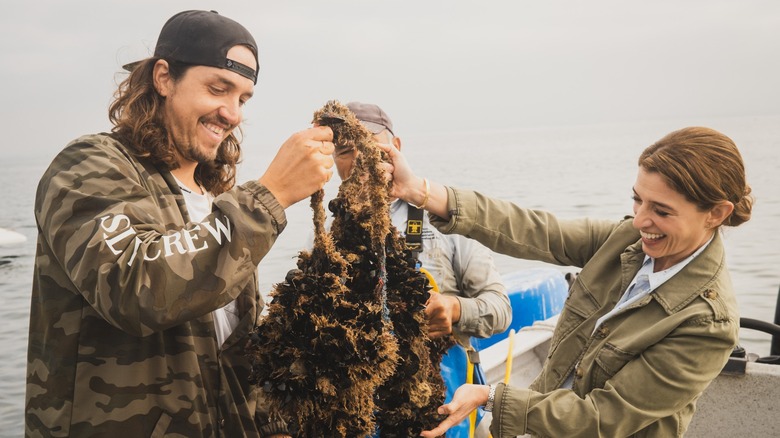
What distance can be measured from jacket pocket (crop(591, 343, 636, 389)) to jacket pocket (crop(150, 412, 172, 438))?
5.29ft

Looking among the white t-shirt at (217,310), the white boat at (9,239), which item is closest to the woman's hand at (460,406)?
the white t-shirt at (217,310)

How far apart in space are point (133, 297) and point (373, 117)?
2.34 metres

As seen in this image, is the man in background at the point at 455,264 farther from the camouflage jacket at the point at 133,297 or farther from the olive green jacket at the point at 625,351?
the camouflage jacket at the point at 133,297

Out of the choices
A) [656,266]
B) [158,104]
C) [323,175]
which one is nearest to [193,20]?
[158,104]

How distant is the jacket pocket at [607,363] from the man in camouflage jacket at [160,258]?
4.46 feet

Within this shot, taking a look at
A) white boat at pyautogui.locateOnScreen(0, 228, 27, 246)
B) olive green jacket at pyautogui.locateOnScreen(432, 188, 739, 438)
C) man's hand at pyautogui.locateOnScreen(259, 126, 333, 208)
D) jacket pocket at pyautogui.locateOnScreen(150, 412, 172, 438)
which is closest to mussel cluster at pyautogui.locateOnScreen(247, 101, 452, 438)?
man's hand at pyautogui.locateOnScreen(259, 126, 333, 208)

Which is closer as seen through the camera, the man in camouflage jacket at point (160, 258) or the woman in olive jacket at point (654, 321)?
the man in camouflage jacket at point (160, 258)

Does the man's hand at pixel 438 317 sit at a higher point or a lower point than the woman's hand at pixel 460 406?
higher

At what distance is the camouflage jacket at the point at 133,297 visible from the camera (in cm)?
165

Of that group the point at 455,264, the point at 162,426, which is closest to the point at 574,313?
the point at 455,264

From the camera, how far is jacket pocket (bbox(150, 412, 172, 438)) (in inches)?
77.6

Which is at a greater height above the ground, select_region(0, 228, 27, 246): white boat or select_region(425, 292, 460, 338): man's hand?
select_region(425, 292, 460, 338): man's hand

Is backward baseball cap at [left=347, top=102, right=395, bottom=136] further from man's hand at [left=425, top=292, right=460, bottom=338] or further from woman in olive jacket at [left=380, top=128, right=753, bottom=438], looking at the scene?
man's hand at [left=425, top=292, right=460, bottom=338]

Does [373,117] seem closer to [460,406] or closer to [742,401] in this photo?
[460,406]
